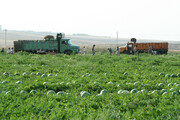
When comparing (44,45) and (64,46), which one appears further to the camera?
(64,46)

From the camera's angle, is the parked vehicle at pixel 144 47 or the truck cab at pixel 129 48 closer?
the truck cab at pixel 129 48

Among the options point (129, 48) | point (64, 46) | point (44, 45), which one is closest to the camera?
point (44, 45)

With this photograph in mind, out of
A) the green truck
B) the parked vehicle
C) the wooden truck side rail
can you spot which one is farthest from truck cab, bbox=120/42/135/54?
the green truck

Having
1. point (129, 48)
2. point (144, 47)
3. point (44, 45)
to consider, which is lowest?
point (129, 48)

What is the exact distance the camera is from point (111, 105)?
5176mm

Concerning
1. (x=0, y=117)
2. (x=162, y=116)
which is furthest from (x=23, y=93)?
(x=162, y=116)

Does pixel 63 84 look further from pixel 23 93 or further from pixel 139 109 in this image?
pixel 139 109

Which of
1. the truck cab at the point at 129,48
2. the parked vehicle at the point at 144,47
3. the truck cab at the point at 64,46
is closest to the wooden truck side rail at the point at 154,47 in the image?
the parked vehicle at the point at 144,47

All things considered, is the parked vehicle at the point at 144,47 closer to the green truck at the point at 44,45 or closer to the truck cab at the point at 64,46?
the truck cab at the point at 64,46

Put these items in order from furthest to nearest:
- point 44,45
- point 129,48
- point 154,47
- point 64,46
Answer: point 154,47 < point 129,48 < point 64,46 < point 44,45

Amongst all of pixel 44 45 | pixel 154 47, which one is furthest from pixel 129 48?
pixel 44 45

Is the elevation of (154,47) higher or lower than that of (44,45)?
lower

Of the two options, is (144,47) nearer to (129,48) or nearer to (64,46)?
(129,48)

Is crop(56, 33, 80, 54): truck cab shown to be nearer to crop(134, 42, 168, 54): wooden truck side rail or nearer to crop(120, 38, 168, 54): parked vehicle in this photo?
crop(120, 38, 168, 54): parked vehicle
